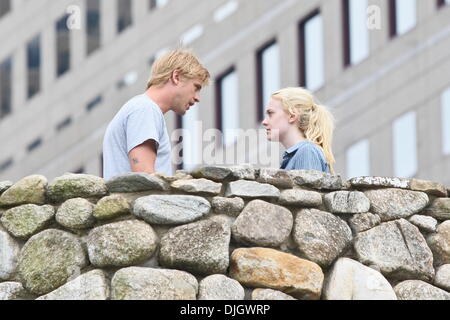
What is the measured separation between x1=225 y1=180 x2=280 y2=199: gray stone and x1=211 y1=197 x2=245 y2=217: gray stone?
57mm

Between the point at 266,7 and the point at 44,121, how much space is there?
22.7ft

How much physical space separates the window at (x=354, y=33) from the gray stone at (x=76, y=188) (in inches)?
903

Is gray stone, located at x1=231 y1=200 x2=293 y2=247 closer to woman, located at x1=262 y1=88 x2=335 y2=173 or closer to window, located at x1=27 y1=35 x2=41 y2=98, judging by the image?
woman, located at x1=262 y1=88 x2=335 y2=173

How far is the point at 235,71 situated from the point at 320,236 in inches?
957

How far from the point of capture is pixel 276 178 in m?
10.6

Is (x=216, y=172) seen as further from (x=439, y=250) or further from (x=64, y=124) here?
(x=64, y=124)

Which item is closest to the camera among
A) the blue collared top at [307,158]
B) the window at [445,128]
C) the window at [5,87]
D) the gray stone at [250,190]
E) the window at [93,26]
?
the gray stone at [250,190]

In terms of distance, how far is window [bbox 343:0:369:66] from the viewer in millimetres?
33000

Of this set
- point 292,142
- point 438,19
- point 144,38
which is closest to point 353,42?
point 438,19

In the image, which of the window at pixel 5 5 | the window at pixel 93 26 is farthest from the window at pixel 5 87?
the window at pixel 93 26

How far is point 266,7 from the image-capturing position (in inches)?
1357

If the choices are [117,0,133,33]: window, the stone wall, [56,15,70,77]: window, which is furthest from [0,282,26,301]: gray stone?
[56,15,70,77]: window

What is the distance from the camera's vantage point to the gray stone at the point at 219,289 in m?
10.0

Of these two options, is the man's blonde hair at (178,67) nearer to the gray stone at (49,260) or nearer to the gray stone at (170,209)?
the gray stone at (170,209)
